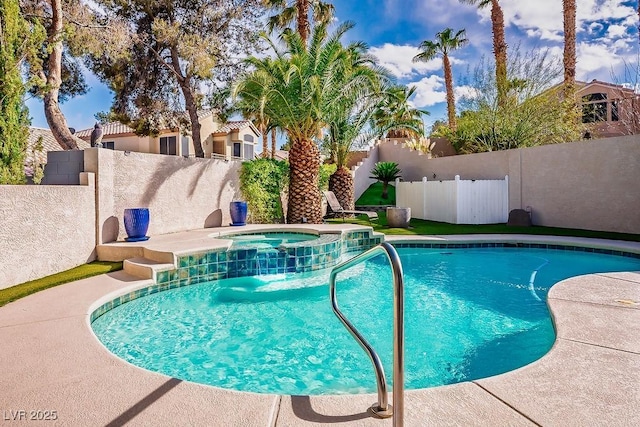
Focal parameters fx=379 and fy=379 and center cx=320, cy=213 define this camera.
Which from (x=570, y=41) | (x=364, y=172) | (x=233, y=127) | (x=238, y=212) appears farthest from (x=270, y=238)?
(x=233, y=127)

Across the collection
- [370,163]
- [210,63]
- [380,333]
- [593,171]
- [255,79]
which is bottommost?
[380,333]

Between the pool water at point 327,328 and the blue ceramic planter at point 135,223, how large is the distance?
2.72 m

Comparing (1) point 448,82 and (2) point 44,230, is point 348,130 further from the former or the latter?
(1) point 448,82

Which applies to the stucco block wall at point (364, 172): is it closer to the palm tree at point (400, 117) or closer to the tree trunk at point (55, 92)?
the palm tree at point (400, 117)

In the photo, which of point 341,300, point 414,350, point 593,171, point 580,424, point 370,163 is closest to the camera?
point 580,424

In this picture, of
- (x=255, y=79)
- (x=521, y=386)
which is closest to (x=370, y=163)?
(x=255, y=79)

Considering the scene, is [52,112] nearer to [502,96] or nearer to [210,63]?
[210,63]

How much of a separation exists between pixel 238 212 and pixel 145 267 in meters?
5.82

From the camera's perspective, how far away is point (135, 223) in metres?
9.18

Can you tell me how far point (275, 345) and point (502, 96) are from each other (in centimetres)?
1758

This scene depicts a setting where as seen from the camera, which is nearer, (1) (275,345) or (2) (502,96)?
(1) (275,345)

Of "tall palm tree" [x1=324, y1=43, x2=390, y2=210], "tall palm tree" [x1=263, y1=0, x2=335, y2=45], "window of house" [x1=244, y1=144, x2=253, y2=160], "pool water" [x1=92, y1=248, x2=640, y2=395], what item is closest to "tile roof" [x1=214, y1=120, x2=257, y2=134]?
"window of house" [x1=244, y1=144, x2=253, y2=160]

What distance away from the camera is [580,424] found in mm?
2432

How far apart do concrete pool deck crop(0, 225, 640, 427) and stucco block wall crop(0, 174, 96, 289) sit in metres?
2.89
